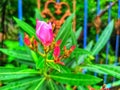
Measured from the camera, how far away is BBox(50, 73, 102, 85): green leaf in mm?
2422

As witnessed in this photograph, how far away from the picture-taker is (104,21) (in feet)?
18.4

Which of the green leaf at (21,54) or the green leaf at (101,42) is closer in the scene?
the green leaf at (21,54)

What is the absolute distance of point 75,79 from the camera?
248cm

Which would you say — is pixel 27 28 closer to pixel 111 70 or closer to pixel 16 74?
pixel 16 74

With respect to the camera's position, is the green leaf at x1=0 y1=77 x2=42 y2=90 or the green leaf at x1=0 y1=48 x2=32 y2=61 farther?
the green leaf at x1=0 y1=48 x2=32 y2=61

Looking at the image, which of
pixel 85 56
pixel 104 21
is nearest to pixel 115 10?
pixel 104 21

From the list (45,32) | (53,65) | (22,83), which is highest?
(45,32)

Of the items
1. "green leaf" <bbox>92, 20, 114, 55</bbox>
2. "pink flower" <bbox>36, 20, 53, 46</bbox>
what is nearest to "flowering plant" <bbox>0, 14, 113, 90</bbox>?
"pink flower" <bbox>36, 20, 53, 46</bbox>

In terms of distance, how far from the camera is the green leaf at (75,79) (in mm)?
2422

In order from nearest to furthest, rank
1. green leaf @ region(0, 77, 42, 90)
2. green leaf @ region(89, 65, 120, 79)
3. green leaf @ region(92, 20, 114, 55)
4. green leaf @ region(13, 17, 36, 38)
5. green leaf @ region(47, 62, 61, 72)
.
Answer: green leaf @ region(47, 62, 61, 72) → green leaf @ region(0, 77, 42, 90) → green leaf @ region(89, 65, 120, 79) → green leaf @ region(13, 17, 36, 38) → green leaf @ region(92, 20, 114, 55)

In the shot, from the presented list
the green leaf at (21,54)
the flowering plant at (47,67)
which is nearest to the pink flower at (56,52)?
the flowering plant at (47,67)

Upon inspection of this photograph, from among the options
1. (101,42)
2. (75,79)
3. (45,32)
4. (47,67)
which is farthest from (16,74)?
(101,42)

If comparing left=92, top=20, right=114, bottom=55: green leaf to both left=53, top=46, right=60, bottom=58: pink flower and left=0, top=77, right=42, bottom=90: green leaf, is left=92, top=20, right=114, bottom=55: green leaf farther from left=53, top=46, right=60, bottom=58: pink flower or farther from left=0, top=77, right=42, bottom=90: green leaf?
left=53, top=46, right=60, bottom=58: pink flower

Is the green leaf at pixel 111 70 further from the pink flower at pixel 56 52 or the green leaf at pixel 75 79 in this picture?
the pink flower at pixel 56 52
